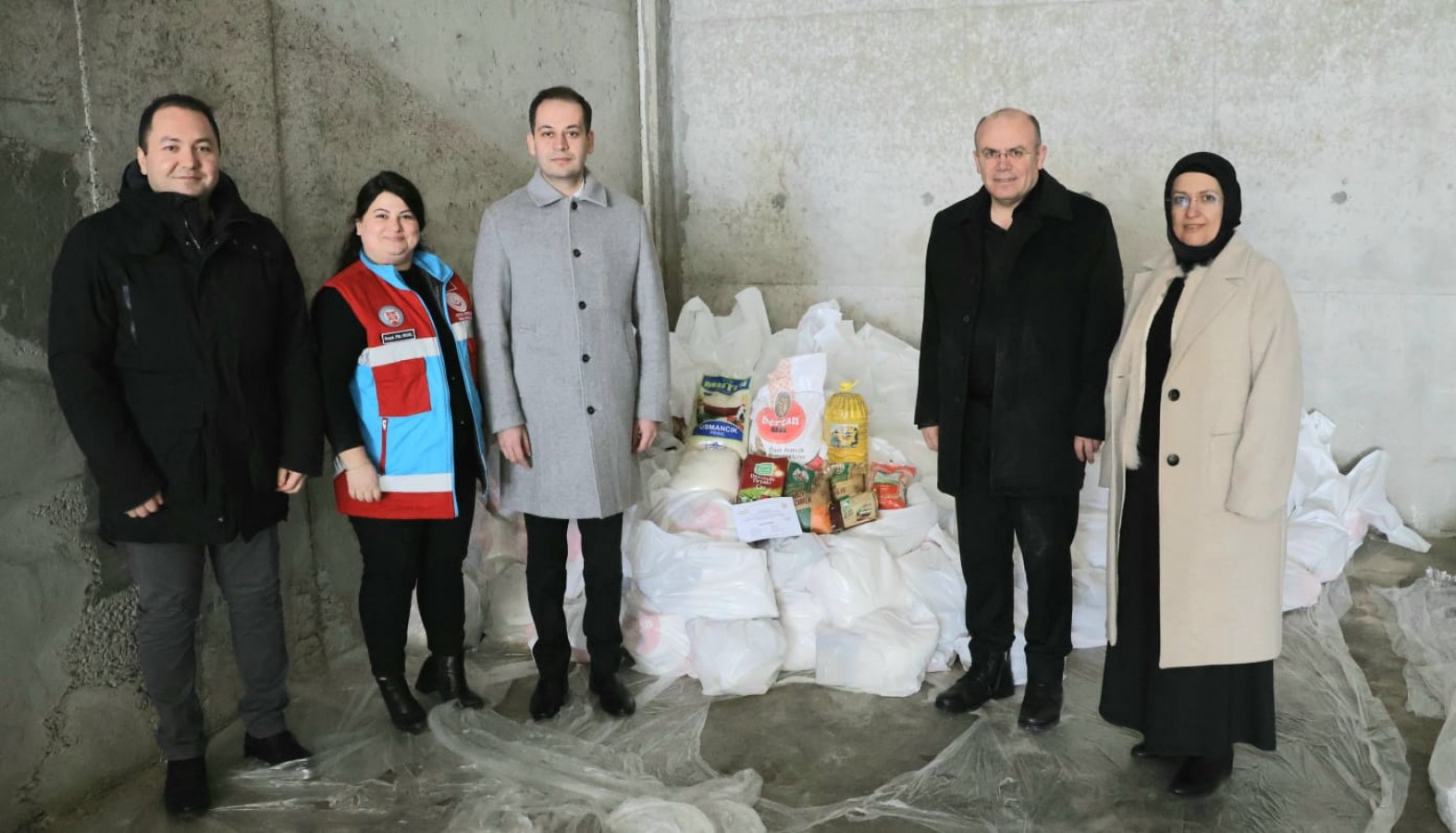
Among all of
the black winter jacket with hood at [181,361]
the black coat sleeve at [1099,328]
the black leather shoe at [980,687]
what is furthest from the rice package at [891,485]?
the black winter jacket with hood at [181,361]

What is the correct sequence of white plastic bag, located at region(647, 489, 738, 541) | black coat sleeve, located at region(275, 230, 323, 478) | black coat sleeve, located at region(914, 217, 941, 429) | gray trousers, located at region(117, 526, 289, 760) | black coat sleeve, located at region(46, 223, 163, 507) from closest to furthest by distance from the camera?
1. black coat sleeve, located at region(46, 223, 163, 507)
2. gray trousers, located at region(117, 526, 289, 760)
3. black coat sleeve, located at region(275, 230, 323, 478)
4. black coat sleeve, located at region(914, 217, 941, 429)
5. white plastic bag, located at region(647, 489, 738, 541)

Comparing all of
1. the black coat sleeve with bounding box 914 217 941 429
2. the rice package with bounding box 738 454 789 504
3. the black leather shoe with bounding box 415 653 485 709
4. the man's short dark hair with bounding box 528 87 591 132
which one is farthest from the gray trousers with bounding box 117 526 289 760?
the black coat sleeve with bounding box 914 217 941 429

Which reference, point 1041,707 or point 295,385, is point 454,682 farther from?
point 1041,707

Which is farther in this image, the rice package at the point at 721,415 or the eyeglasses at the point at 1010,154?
the rice package at the point at 721,415

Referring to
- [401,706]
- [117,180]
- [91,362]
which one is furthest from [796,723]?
[117,180]

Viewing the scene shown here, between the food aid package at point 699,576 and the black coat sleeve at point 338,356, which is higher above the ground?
the black coat sleeve at point 338,356

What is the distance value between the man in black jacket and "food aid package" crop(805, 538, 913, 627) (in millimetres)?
1446

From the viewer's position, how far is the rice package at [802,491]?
333 cm

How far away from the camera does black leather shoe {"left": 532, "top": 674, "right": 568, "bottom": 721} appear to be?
284 cm

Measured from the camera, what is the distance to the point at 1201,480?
2250 millimetres

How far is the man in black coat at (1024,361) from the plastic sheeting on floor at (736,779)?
0.78 ft

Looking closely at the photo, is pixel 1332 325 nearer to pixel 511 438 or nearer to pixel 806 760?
pixel 806 760

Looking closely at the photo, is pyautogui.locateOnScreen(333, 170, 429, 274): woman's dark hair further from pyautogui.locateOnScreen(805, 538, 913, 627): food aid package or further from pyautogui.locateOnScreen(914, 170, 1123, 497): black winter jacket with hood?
pyautogui.locateOnScreen(805, 538, 913, 627): food aid package

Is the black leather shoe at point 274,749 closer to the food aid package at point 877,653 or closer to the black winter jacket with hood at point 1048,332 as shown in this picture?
the food aid package at point 877,653
